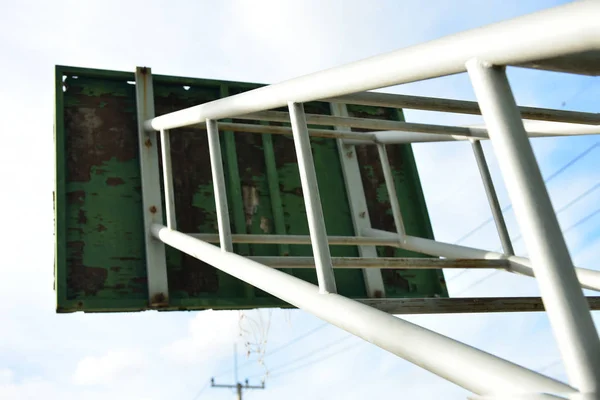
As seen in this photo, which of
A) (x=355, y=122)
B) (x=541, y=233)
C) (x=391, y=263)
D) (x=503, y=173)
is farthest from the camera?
(x=355, y=122)

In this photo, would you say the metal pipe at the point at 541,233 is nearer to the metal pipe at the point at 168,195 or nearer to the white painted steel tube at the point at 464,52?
the white painted steel tube at the point at 464,52

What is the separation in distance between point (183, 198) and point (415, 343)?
3456 mm

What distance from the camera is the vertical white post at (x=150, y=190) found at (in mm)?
5000

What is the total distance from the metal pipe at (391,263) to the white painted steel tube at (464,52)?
1076 millimetres

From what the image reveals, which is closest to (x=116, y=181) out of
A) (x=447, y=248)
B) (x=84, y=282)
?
(x=84, y=282)

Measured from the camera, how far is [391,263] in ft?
12.7

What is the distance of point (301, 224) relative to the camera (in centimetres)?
564

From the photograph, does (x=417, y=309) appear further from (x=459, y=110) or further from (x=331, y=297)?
(x=459, y=110)

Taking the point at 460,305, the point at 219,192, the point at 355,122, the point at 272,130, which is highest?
the point at 272,130

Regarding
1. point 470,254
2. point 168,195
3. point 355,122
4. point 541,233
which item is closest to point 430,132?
point 355,122

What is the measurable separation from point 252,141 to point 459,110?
9.23ft

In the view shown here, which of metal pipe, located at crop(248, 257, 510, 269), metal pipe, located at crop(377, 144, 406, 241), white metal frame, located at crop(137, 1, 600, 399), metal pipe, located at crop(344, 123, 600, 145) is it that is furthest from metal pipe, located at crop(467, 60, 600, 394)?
metal pipe, located at crop(377, 144, 406, 241)

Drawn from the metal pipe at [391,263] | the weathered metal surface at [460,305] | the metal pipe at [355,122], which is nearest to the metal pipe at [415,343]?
the weathered metal surface at [460,305]

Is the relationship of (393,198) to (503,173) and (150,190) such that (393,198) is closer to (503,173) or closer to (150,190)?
(150,190)
